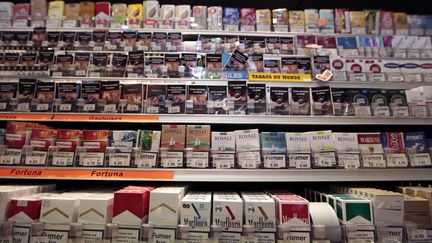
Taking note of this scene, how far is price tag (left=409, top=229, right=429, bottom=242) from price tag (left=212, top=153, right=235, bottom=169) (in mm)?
998

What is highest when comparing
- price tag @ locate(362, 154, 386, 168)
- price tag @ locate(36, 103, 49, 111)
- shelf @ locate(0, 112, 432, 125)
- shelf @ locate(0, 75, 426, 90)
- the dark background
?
the dark background

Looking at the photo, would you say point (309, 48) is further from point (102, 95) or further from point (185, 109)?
point (102, 95)

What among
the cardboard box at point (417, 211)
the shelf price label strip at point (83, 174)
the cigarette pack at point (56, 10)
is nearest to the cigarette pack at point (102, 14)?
the cigarette pack at point (56, 10)

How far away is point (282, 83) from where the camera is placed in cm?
215

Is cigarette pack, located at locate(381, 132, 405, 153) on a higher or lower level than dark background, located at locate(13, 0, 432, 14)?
lower

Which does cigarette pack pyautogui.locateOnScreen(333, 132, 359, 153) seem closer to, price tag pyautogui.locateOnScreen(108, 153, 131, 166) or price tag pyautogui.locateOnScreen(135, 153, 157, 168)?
price tag pyautogui.locateOnScreen(135, 153, 157, 168)

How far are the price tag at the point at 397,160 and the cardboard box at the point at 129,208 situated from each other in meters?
1.52

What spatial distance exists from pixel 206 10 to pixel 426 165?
79.8 inches

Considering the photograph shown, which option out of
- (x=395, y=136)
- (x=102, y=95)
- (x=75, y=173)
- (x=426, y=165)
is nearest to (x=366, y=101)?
(x=395, y=136)

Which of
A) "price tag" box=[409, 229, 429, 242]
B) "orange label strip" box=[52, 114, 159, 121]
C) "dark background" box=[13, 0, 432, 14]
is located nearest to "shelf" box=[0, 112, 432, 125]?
"orange label strip" box=[52, 114, 159, 121]

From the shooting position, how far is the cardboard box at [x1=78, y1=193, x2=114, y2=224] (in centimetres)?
142

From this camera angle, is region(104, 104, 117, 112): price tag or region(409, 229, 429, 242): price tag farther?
region(104, 104, 117, 112): price tag

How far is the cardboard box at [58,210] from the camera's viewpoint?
1.42 m

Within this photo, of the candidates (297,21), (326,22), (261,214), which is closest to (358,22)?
(326,22)
